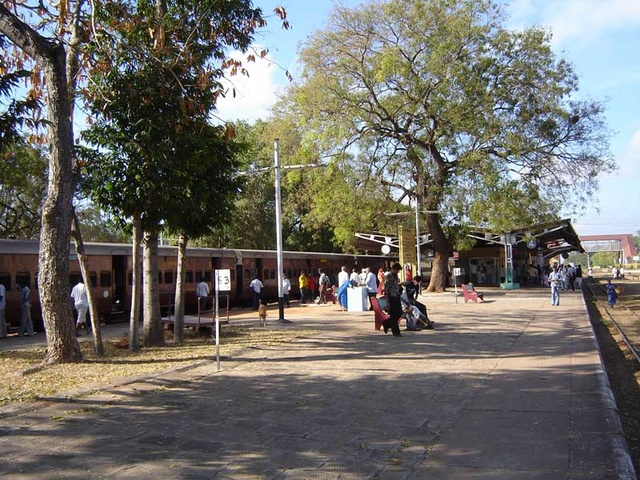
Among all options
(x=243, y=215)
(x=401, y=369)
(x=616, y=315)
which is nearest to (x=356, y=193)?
(x=616, y=315)

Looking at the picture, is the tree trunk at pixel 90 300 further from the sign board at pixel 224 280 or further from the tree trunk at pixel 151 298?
the sign board at pixel 224 280

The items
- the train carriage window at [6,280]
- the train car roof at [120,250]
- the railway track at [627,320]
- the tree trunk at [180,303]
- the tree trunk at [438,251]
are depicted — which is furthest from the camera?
the tree trunk at [438,251]

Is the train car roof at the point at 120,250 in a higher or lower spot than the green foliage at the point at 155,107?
lower

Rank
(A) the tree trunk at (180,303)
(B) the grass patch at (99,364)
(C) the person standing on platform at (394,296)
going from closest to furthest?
(B) the grass patch at (99,364) < (A) the tree trunk at (180,303) < (C) the person standing on platform at (394,296)

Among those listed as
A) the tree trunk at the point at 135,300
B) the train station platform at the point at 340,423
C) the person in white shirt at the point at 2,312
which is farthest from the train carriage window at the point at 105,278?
the train station platform at the point at 340,423

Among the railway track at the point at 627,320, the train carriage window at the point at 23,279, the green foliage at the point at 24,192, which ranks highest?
the green foliage at the point at 24,192

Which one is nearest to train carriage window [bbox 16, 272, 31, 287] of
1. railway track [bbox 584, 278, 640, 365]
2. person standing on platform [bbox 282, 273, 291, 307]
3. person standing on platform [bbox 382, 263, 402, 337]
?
person standing on platform [bbox 282, 273, 291, 307]

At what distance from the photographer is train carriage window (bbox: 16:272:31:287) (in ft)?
59.9

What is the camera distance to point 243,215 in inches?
1827

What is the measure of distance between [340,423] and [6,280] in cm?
1496

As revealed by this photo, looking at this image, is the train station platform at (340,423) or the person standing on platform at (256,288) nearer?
the train station platform at (340,423)

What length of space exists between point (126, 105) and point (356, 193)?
19994 mm

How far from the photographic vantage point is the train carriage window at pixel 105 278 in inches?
834

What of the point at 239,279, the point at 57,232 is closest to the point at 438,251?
the point at 239,279
